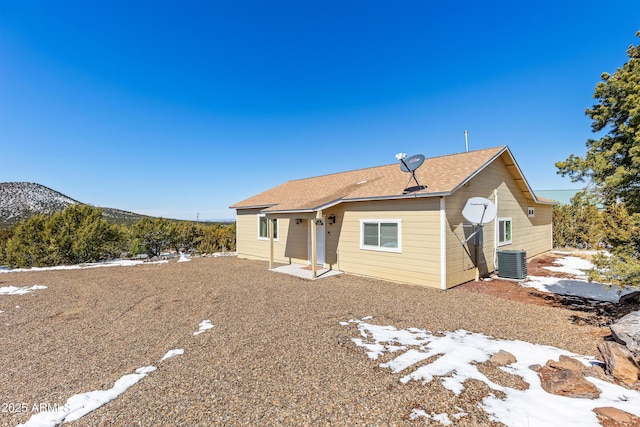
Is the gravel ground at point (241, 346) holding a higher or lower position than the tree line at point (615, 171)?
lower

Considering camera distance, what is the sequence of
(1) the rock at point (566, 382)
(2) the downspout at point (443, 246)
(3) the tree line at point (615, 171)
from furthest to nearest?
(2) the downspout at point (443, 246) → (3) the tree line at point (615, 171) → (1) the rock at point (566, 382)

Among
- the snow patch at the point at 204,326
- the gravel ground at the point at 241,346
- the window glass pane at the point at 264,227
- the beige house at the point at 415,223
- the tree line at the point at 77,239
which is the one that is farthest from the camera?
the window glass pane at the point at 264,227

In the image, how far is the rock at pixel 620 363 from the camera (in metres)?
3.01

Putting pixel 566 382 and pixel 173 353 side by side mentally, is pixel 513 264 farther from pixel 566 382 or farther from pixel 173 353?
pixel 173 353

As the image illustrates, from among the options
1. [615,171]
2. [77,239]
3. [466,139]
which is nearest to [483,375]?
[615,171]

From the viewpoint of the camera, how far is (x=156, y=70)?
1191 centimetres

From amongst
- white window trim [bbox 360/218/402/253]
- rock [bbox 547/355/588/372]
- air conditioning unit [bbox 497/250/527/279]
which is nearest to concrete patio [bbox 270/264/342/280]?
white window trim [bbox 360/218/402/253]

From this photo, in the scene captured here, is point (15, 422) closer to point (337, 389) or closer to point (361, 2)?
point (337, 389)

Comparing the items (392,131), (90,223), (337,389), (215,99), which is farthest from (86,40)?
(392,131)

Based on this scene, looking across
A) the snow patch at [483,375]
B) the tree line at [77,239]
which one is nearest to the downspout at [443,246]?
the snow patch at [483,375]

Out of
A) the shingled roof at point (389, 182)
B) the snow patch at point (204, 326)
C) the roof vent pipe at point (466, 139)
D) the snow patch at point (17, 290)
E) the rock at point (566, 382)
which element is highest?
the roof vent pipe at point (466, 139)

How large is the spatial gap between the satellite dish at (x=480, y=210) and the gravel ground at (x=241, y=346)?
2.24 meters

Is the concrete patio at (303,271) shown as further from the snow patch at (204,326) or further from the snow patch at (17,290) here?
the snow patch at (17,290)

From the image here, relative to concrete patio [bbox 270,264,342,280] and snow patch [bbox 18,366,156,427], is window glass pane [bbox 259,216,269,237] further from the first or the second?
snow patch [bbox 18,366,156,427]
